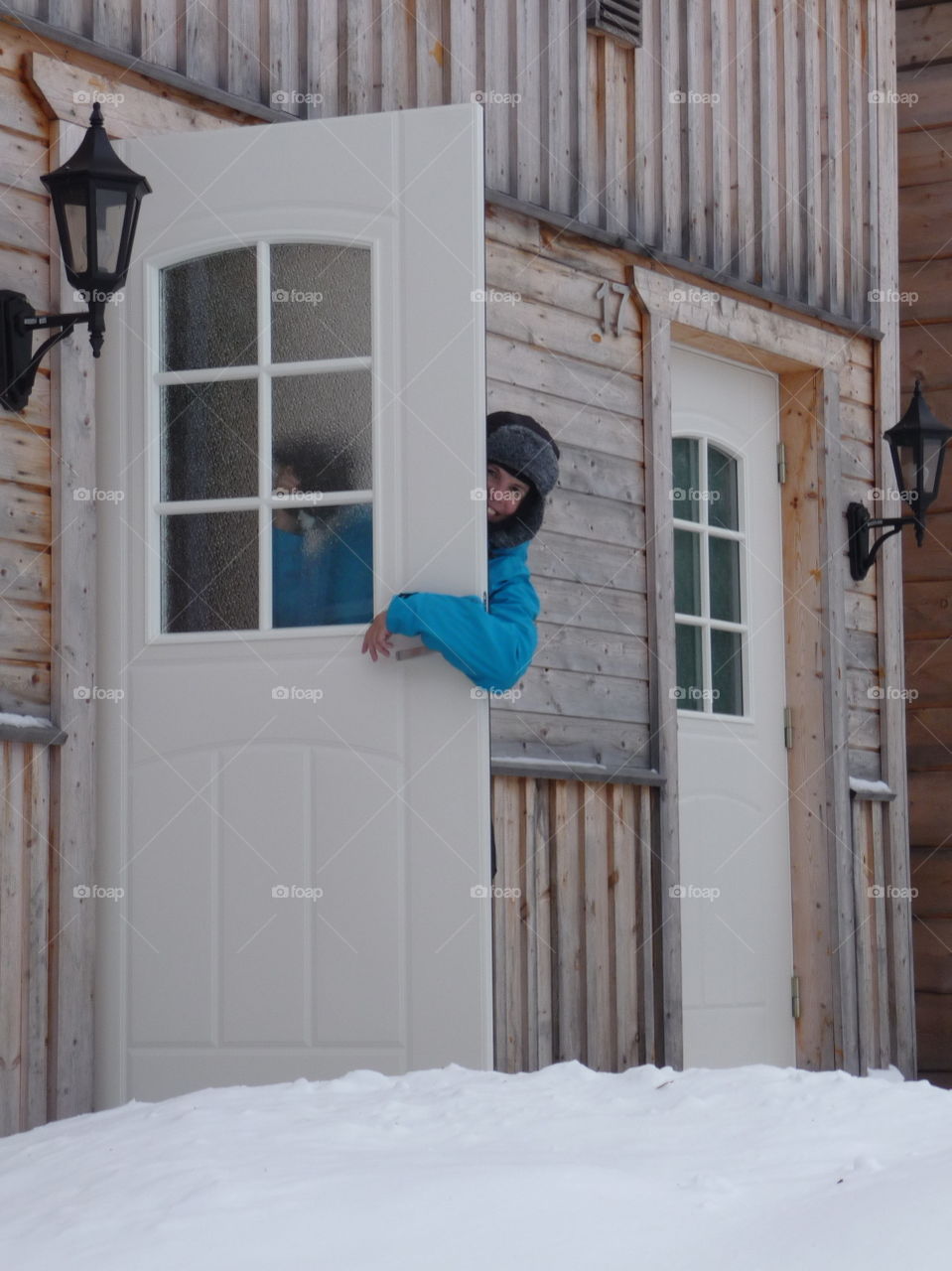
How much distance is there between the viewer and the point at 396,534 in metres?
4.25

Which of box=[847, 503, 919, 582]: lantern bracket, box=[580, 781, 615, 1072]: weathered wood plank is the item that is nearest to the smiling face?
box=[580, 781, 615, 1072]: weathered wood plank

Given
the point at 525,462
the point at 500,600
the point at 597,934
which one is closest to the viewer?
the point at 500,600

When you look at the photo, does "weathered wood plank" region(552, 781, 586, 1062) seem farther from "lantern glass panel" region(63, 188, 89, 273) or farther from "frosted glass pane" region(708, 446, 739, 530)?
"lantern glass panel" region(63, 188, 89, 273)

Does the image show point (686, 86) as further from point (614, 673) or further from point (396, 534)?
point (396, 534)

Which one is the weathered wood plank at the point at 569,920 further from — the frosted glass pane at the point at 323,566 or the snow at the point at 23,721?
the snow at the point at 23,721

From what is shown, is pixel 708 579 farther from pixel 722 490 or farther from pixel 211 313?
pixel 211 313

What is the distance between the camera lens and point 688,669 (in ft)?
20.5

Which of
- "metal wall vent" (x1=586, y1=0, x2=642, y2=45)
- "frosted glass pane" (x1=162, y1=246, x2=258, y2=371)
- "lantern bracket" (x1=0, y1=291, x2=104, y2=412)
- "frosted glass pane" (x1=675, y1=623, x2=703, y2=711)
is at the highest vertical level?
"metal wall vent" (x1=586, y1=0, x2=642, y2=45)

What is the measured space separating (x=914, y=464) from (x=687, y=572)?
990 millimetres

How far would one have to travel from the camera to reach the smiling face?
4.45 metres

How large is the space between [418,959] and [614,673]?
5.83ft

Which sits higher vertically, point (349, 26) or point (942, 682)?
point (349, 26)

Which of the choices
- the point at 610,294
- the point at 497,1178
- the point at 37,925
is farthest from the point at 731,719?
the point at 497,1178

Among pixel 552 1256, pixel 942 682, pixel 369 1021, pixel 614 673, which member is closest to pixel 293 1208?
pixel 552 1256
